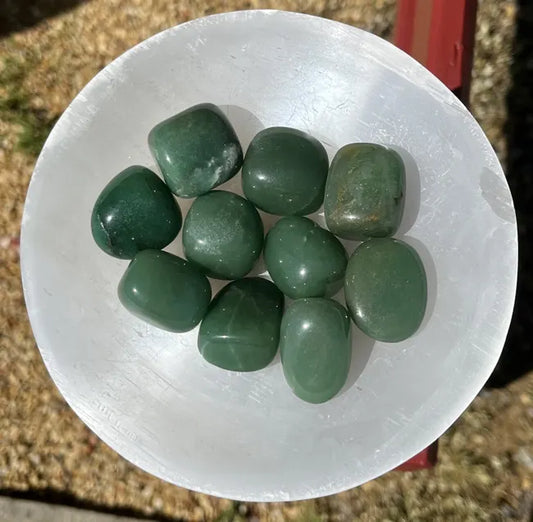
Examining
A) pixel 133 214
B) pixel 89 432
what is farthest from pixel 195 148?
pixel 89 432

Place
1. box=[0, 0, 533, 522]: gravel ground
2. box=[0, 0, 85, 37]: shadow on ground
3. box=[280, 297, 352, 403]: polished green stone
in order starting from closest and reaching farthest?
box=[280, 297, 352, 403]: polished green stone < box=[0, 0, 533, 522]: gravel ground < box=[0, 0, 85, 37]: shadow on ground

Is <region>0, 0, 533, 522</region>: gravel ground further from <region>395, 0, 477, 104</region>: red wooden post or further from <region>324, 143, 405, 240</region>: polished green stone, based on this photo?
<region>324, 143, 405, 240</region>: polished green stone

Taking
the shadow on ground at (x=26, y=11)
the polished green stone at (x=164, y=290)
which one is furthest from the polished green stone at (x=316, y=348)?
the shadow on ground at (x=26, y=11)

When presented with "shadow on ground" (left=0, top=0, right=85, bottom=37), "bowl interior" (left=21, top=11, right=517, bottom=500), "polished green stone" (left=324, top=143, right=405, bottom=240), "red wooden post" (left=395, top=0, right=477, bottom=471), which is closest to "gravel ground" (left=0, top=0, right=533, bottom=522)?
"shadow on ground" (left=0, top=0, right=85, bottom=37)

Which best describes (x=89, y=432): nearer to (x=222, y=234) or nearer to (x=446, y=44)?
(x=222, y=234)

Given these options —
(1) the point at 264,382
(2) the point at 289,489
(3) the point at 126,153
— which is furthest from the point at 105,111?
(2) the point at 289,489

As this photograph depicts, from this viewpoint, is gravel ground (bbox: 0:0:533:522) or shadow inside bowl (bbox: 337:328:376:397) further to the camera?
gravel ground (bbox: 0:0:533:522)
